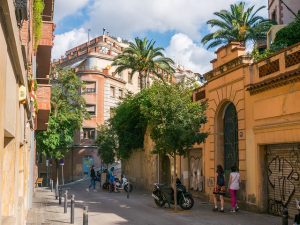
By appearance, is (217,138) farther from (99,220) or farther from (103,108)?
(103,108)

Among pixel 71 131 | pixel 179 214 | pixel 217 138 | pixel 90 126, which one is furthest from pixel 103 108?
pixel 179 214

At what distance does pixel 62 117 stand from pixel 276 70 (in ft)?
94.5

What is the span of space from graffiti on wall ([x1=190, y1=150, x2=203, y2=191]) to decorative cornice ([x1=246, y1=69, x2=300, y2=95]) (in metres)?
6.86

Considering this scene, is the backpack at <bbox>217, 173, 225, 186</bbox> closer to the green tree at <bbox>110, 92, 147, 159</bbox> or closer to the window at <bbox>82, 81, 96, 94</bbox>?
the green tree at <bbox>110, 92, 147, 159</bbox>

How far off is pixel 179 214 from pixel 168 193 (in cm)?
200

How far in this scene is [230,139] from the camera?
774 inches

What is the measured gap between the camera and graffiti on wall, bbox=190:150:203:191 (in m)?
22.8

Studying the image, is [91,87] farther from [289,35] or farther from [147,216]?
[147,216]

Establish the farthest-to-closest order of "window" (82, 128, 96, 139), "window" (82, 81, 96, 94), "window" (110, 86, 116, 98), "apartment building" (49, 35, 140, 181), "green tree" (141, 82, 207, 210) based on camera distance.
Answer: "window" (110, 86, 116, 98)
"window" (82, 81, 96, 94)
"window" (82, 128, 96, 139)
"apartment building" (49, 35, 140, 181)
"green tree" (141, 82, 207, 210)

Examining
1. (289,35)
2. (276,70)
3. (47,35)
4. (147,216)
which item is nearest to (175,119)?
(147,216)

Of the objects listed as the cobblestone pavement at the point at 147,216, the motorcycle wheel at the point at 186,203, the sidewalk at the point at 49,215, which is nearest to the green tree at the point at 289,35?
the cobblestone pavement at the point at 147,216

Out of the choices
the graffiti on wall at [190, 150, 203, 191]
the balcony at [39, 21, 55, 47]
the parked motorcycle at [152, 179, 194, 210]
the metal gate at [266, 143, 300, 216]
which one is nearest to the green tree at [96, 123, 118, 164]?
the graffiti on wall at [190, 150, 203, 191]

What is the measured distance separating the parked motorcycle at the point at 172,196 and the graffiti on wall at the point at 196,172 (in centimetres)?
424

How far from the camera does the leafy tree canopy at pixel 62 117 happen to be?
40594 millimetres
